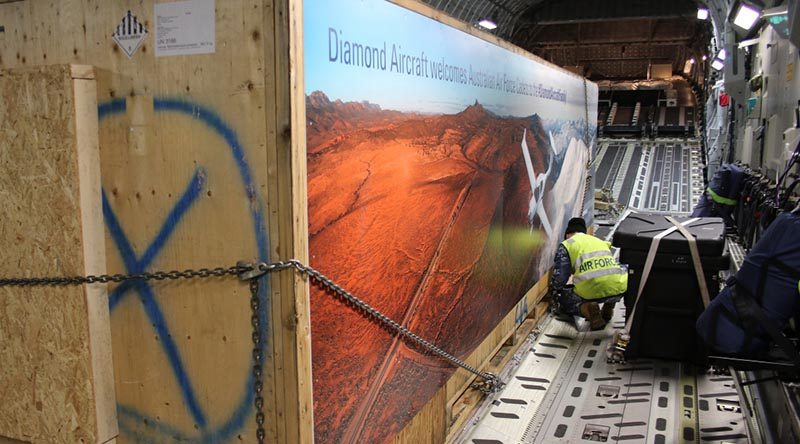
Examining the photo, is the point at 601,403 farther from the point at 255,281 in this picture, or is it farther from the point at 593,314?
the point at 255,281

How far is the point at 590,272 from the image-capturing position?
21.3 ft

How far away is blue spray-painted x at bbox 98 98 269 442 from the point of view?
8.30 ft

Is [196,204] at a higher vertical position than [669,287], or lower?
higher

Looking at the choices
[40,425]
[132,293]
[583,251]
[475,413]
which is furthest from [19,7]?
[583,251]

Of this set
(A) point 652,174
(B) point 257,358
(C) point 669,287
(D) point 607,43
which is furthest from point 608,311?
(D) point 607,43

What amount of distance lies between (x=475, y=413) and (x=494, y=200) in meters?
1.57

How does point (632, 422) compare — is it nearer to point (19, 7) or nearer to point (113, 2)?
point (113, 2)

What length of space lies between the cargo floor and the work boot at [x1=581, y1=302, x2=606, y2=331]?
47 centimetres

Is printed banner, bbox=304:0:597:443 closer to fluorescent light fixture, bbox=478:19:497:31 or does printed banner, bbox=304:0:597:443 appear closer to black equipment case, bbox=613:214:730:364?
black equipment case, bbox=613:214:730:364

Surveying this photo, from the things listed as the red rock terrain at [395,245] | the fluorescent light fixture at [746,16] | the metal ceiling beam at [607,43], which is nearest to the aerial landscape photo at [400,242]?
the red rock terrain at [395,245]

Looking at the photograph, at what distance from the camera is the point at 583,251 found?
653cm

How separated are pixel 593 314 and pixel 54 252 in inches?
209

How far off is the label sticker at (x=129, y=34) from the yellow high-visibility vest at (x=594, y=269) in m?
4.89

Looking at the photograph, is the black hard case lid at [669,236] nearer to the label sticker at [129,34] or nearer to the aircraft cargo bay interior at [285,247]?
the aircraft cargo bay interior at [285,247]
